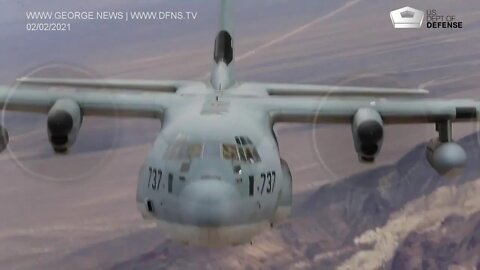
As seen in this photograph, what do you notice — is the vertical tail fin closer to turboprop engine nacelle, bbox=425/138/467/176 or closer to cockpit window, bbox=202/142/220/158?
cockpit window, bbox=202/142/220/158

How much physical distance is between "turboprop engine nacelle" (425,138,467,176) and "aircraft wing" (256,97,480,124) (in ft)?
1.34

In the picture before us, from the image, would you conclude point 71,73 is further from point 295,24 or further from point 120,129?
point 295,24

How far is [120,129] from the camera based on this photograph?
14336mm

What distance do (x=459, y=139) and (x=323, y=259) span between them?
388cm

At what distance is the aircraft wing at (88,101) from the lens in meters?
10.6

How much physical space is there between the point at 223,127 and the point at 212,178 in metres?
0.82

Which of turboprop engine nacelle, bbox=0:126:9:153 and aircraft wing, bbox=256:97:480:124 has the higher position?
aircraft wing, bbox=256:97:480:124

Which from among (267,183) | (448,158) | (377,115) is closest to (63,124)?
(267,183)

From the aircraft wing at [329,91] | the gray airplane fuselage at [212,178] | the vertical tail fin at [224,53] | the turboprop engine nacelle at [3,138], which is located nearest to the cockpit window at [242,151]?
the gray airplane fuselage at [212,178]

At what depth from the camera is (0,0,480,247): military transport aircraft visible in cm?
825

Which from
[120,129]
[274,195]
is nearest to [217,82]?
[274,195]

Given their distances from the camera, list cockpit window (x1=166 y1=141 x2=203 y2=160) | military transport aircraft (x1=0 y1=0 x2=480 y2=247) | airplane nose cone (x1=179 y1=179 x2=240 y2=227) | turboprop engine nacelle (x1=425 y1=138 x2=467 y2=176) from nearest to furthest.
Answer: airplane nose cone (x1=179 y1=179 x2=240 y2=227) < military transport aircraft (x1=0 y1=0 x2=480 y2=247) < cockpit window (x1=166 y1=141 x2=203 y2=160) < turboprop engine nacelle (x1=425 y1=138 x2=467 y2=176)

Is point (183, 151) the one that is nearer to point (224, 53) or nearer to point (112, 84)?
point (112, 84)

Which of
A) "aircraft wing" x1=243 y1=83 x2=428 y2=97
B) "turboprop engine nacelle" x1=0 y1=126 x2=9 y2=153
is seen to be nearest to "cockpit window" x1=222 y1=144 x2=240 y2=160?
"aircraft wing" x1=243 y1=83 x2=428 y2=97
